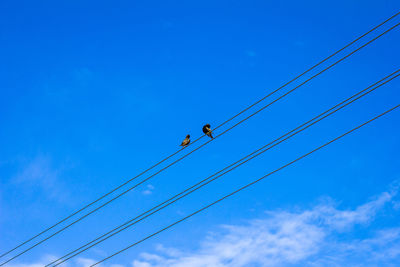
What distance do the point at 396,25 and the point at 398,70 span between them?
103 cm

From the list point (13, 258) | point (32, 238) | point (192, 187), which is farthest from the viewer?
point (13, 258)

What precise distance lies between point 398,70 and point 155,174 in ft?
20.0

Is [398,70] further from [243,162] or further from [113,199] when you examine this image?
[113,199]

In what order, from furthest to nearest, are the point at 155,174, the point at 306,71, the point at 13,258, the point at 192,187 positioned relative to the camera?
the point at 13,258 < the point at 155,174 < the point at 192,187 < the point at 306,71

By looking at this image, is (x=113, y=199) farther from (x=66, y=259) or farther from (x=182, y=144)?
(x=182, y=144)

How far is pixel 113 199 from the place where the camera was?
10867mm

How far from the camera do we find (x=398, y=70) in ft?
25.3

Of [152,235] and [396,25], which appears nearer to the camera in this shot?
[396,25]

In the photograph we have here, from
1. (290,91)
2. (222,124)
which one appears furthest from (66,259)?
(290,91)

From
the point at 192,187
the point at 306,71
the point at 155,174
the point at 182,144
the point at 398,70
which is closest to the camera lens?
the point at 398,70

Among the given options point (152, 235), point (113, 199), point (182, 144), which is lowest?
point (152, 235)

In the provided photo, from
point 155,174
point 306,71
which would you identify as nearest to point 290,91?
point 306,71

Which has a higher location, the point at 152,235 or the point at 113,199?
the point at 113,199

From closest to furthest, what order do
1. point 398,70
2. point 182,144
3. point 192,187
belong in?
point 398,70 → point 192,187 → point 182,144
